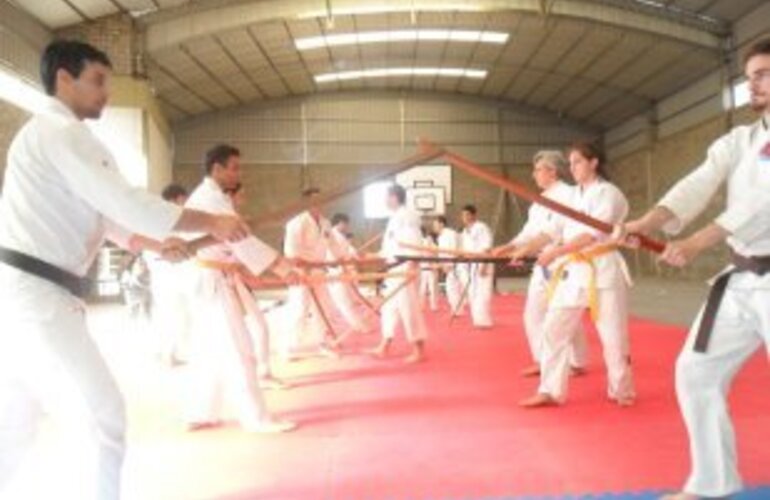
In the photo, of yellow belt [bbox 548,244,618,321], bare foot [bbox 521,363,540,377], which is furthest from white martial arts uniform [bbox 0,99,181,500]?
bare foot [bbox 521,363,540,377]

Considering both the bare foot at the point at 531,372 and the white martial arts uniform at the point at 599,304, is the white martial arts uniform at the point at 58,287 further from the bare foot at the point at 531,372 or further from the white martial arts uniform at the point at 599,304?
the bare foot at the point at 531,372

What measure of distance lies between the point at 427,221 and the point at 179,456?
19.4 metres

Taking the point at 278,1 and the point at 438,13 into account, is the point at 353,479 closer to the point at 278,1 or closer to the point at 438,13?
the point at 278,1

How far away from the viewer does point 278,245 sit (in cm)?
2461

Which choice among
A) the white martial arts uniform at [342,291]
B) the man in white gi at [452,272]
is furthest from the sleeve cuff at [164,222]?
the man in white gi at [452,272]

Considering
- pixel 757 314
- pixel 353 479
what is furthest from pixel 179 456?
pixel 757 314

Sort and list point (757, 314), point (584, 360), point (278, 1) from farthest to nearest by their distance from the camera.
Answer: point (278, 1) → point (584, 360) → point (757, 314)

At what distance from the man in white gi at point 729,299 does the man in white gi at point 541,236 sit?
8.77 ft

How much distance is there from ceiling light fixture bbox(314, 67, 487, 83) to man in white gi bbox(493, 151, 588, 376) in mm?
16846

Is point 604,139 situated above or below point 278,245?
above

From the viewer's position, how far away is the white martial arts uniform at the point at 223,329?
4.68m

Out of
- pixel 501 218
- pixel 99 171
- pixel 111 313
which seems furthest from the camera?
pixel 501 218

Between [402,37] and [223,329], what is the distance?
16502mm

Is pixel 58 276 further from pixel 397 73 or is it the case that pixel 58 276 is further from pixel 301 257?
pixel 397 73
